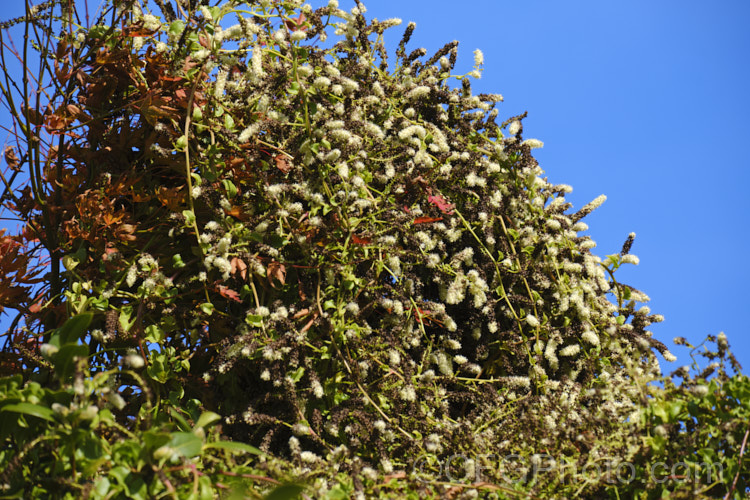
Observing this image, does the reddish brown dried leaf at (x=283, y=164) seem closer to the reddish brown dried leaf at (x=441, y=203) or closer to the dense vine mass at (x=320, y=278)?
the dense vine mass at (x=320, y=278)

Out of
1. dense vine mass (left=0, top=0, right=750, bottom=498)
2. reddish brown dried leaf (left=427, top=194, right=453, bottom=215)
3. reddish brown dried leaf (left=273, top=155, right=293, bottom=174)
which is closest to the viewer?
dense vine mass (left=0, top=0, right=750, bottom=498)

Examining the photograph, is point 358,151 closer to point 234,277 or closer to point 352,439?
point 234,277

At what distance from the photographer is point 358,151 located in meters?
2.22

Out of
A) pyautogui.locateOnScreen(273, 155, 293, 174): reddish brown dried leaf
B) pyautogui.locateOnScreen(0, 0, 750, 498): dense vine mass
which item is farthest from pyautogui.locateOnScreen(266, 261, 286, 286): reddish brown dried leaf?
pyautogui.locateOnScreen(273, 155, 293, 174): reddish brown dried leaf

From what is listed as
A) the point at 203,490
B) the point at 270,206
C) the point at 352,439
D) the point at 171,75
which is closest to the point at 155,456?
the point at 203,490

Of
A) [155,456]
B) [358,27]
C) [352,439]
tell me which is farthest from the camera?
[358,27]

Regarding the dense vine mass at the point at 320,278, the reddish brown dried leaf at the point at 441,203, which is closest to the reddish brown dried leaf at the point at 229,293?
the dense vine mass at the point at 320,278

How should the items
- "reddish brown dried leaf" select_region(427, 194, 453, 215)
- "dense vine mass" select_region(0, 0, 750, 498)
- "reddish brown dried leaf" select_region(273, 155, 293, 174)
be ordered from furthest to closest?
1. "reddish brown dried leaf" select_region(427, 194, 453, 215)
2. "reddish brown dried leaf" select_region(273, 155, 293, 174)
3. "dense vine mass" select_region(0, 0, 750, 498)

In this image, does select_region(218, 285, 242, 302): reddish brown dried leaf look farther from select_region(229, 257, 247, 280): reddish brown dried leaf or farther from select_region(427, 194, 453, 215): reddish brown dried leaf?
select_region(427, 194, 453, 215): reddish brown dried leaf

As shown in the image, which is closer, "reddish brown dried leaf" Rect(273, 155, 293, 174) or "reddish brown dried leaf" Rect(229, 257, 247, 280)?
"reddish brown dried leaf" Rect(229, 257, 247, 280)

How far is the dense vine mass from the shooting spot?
1.89m

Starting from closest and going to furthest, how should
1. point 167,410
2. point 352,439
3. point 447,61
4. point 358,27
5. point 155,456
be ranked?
point 155,456 → point 352,439 → point 167,410 → point 358,27 → point 447,61

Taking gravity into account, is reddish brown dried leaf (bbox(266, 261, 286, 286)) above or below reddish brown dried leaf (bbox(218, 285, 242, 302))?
above

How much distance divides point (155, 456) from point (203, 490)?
4.9 inches
